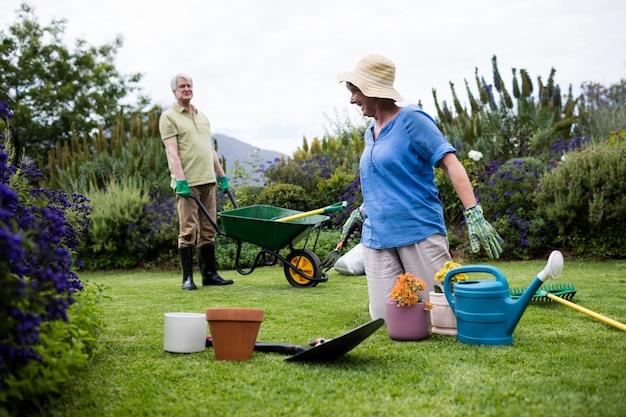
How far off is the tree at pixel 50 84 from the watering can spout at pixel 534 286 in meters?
14.5

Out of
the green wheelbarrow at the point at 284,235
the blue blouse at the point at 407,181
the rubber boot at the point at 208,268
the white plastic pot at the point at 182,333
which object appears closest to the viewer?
the white plastic pot at the point at 182,333

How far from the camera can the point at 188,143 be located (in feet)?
16.3

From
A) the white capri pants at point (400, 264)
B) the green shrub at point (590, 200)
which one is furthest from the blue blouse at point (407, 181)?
the green shrub at point (590, 200)

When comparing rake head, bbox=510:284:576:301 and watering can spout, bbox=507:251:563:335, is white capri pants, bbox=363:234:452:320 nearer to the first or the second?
watering can spout, bbox=507:251:563:335

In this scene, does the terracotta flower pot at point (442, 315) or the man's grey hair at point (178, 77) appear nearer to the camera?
the terracotta flower pot at point (442, 315)

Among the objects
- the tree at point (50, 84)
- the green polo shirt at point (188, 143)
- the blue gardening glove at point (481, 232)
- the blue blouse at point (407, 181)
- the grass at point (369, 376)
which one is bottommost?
the grass at point (369, 376)

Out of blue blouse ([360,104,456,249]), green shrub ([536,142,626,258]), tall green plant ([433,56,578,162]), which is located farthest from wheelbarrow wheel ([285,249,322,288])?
tall green plant ([433,56,578,162])

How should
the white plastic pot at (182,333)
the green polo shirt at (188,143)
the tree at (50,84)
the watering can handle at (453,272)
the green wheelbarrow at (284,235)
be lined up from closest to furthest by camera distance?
1. the white plastic pot at (182,333)
2. the watering can handle at (453,272)
3. the green wheelbarrow at (284,235)
4. the green polo shirt at (188,143)
5. the tree at (50,84)

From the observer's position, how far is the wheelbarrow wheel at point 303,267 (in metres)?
4.76

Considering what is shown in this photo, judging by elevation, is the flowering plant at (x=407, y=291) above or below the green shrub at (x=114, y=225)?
below

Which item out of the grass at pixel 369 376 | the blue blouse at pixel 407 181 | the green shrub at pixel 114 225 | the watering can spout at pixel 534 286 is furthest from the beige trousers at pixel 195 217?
the watering can spout at pixel 534 286

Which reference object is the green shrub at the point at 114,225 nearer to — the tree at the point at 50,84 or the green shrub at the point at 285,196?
the green shrub at the point at 285,196

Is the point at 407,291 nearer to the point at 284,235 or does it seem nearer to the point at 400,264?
the point at 400,264

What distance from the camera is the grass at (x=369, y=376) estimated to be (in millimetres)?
1664
